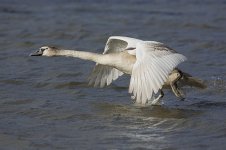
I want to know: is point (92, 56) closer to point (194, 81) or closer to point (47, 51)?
point (47, 51)

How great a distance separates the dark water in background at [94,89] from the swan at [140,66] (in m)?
0.25

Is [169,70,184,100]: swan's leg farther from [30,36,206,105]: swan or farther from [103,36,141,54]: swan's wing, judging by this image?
[103,36,141,54]: swan's wing

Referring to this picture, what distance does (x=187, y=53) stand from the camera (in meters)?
13.3

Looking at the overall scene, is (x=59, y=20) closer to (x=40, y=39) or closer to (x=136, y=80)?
(x=40, y=39)

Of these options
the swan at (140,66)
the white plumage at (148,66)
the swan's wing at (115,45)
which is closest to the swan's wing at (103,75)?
the swan at (140,66)

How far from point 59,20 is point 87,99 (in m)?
6.48

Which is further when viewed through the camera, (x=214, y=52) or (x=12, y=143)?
(x=214, y=52)

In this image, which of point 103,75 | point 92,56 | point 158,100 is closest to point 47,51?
point 92,56

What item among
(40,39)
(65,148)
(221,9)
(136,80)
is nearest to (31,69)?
(40,39)

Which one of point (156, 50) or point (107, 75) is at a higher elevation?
point (156, 50)

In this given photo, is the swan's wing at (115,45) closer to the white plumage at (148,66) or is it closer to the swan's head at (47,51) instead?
the white plumage at (148,66)

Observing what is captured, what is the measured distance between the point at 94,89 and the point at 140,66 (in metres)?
2.07

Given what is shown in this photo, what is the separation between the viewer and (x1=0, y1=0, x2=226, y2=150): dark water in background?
27.7 feet

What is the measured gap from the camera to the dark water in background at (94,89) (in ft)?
27.7
